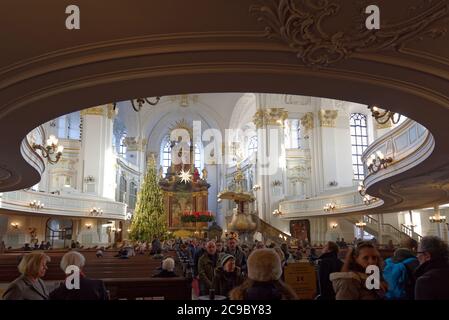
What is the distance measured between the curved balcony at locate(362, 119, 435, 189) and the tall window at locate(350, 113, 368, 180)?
15.5 m

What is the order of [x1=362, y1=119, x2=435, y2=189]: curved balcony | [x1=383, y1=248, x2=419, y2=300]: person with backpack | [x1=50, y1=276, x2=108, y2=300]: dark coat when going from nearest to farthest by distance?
[x1=50, y1=276, x2=108, y2=300]: dark coat → [x1=383, y1=248, x2=419, y2=300]: person with backpack → [x1=362, y1=119, x2=435, y2=189]: curved balcony

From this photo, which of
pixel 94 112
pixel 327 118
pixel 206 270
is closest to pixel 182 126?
pixel 94 112

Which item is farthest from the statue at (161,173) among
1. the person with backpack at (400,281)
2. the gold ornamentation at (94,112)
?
the person with backpack at (400,281)

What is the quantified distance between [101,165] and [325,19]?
21.8 metres

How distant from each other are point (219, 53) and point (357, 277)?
9.76 feet

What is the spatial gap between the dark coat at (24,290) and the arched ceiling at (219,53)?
2539mm

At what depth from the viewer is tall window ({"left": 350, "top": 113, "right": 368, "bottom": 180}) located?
85.5ft

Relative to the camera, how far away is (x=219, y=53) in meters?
4.66

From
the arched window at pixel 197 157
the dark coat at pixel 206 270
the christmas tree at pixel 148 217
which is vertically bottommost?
the dark coat at pixel 206 270

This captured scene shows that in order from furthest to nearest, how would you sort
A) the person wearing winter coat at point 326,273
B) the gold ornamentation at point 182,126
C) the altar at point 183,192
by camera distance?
1. the gold ornamentation at point 182,126
2. the altar at point 183,192
3. the person wearing winter coat at point 326,273

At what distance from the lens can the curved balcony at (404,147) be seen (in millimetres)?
7965

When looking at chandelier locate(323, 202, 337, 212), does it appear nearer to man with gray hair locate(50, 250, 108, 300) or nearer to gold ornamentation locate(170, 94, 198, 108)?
gold ornamentation locate(170, 94, 198, 108)

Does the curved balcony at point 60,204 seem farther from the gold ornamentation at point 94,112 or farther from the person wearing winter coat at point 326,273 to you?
the person wearing winter coat at point 326,273

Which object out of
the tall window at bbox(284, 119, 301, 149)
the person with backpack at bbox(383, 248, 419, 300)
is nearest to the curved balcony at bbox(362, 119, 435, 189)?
the person with backpack at bbox(383, 248, 419, 300)
